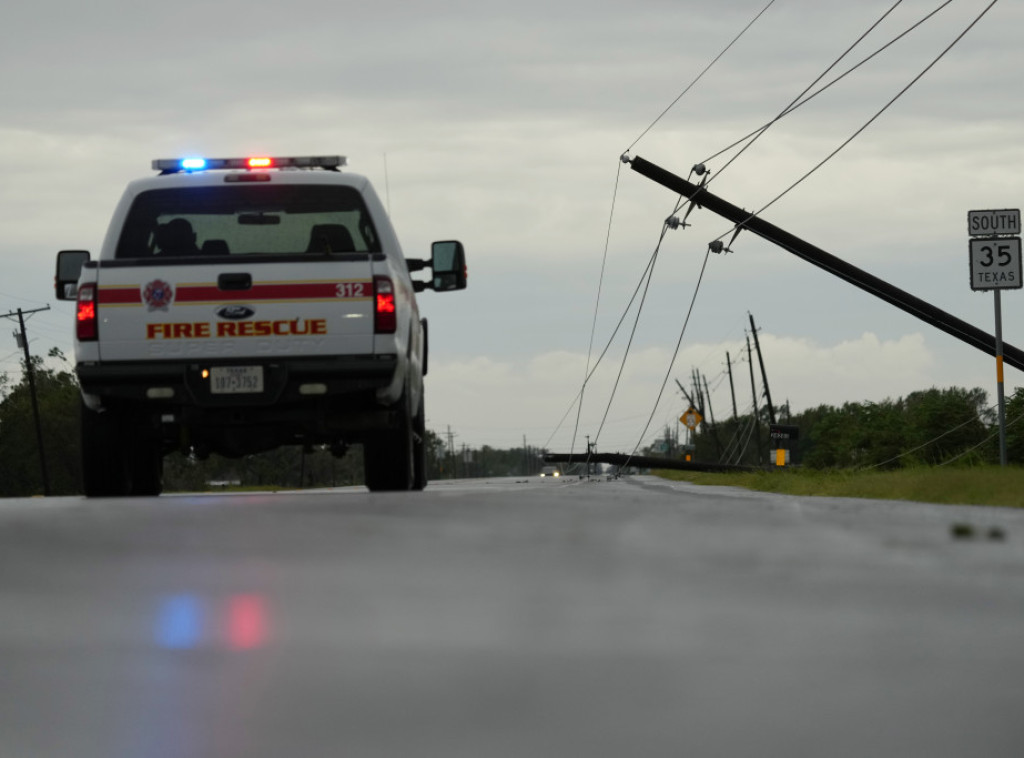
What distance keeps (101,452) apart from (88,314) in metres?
1.07

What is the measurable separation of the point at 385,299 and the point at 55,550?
5955 mm

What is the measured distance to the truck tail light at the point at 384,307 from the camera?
997cm

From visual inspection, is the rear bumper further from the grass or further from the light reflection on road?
the light reflection on road

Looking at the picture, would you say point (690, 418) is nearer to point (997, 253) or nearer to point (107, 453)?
point (997, 253)

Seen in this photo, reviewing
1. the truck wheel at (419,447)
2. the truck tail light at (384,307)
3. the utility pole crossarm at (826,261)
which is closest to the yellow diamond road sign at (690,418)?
the utility pole crossarm at (826,261)

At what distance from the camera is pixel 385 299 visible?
9.98m

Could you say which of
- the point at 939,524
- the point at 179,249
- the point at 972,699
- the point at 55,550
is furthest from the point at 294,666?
the point at 179,249

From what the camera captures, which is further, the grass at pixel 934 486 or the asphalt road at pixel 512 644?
the grass at pixel 934 486

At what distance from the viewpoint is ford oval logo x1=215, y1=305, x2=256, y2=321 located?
9969 mm

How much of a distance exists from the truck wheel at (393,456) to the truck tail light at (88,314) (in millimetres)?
2080

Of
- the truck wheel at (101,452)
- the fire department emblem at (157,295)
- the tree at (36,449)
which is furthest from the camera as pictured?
the tree at (36,449)

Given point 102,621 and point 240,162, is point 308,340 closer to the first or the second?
point 240,162

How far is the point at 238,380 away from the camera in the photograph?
991 centimetres

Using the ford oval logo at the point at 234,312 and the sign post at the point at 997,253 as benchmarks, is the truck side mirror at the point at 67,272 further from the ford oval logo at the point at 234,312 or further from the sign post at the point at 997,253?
the sign post at the point at 997,253
